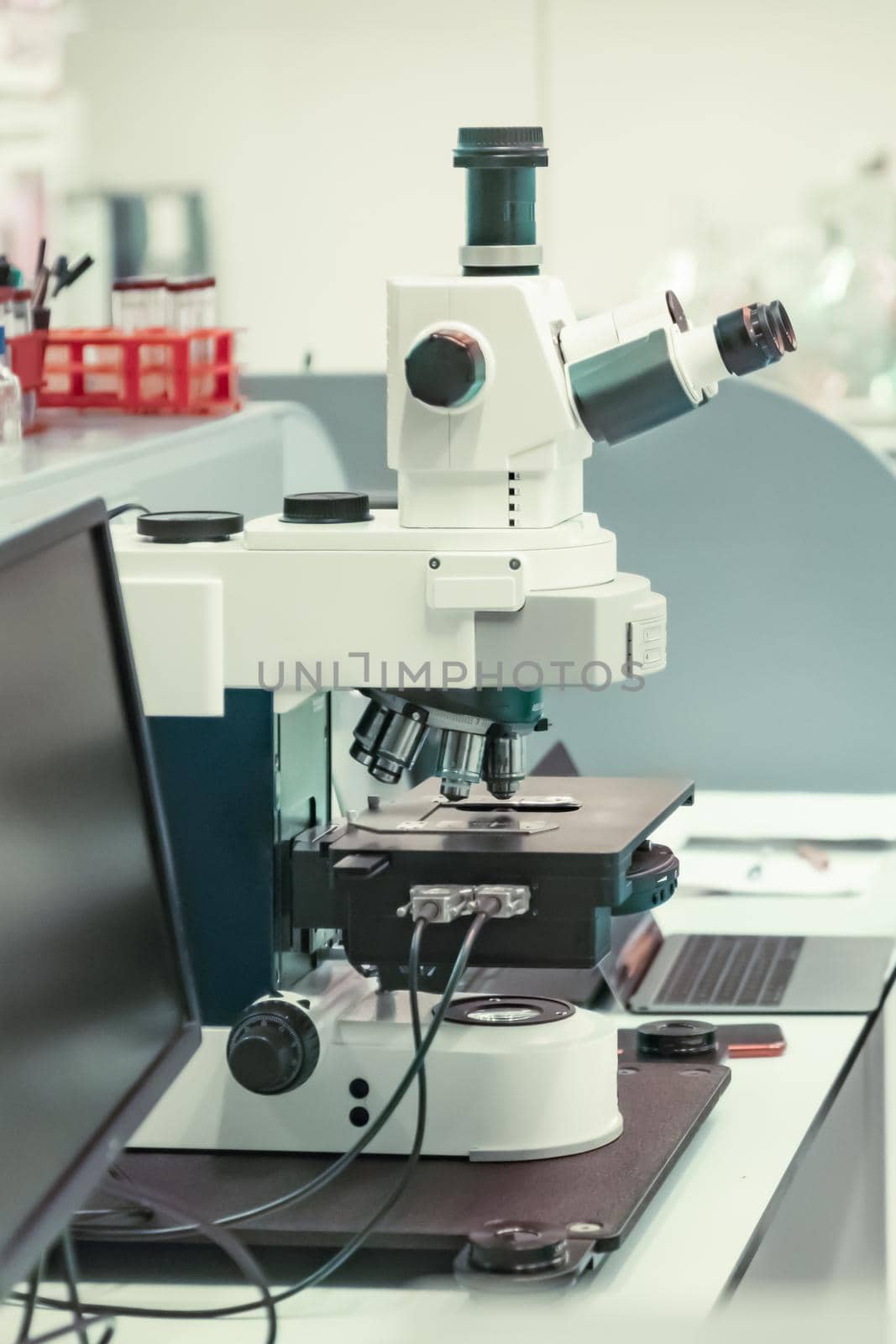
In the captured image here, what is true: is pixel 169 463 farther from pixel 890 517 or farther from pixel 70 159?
pixel 70 159

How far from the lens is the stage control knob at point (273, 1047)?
1.04 m

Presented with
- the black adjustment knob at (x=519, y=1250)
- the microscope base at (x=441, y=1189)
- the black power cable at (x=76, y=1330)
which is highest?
the black power cable at (x=76, y=1330)

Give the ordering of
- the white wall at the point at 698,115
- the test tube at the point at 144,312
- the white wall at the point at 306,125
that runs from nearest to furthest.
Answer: the test tube at the point at 144,312, the white wall at the point at 698,115, the white wall at the point at 306,125

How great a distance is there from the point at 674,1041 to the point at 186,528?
0.51 m

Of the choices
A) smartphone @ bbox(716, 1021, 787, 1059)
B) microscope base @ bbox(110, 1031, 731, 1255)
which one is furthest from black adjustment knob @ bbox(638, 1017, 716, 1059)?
microscope base @ bbox(110, 1031, 731, 1255)

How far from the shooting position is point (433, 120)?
373 cm

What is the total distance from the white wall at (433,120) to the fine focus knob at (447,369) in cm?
266

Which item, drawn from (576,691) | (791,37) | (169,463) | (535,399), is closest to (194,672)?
(535,399)

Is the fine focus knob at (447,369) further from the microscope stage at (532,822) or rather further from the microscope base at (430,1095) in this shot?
the microscope base at (430,1095)

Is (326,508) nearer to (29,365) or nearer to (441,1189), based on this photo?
(441,1189)

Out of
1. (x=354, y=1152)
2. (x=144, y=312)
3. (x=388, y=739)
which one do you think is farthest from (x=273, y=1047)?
(x=144, y=312)

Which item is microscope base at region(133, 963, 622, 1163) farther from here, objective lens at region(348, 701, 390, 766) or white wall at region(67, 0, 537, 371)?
white wall at region(67, 0, 537, 371)

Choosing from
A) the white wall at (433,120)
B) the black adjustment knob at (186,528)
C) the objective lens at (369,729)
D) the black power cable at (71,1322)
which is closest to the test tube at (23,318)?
the black adjustment knob at (186,528)

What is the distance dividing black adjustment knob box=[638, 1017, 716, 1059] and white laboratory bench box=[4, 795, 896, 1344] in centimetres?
3
